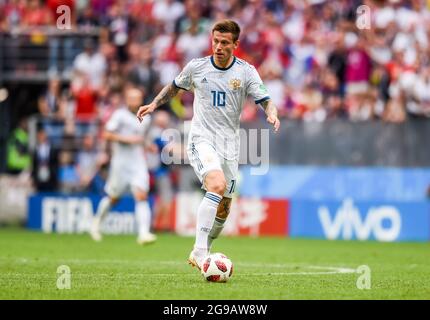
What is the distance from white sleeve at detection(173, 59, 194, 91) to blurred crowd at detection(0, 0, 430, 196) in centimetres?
1043

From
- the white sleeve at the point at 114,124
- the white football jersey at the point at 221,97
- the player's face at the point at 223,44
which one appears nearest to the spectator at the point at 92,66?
the white sleeve at the point at 114,124

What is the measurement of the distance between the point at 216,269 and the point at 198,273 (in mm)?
1366

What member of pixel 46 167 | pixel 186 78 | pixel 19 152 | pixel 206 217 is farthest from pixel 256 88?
pixel 19 152

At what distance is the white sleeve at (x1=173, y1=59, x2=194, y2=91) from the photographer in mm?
11781

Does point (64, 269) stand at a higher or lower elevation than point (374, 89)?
lower

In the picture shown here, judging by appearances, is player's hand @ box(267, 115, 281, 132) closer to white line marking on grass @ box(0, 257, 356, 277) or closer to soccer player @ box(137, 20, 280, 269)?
soccer player @ box(137, 20, 280, 269)

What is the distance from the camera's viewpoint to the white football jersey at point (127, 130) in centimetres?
1927

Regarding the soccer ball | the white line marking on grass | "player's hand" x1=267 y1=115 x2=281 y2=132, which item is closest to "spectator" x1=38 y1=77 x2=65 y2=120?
the white line marking on grass

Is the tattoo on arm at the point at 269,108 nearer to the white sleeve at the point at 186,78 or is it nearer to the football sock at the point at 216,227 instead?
the white sleeve at the point at 186,78

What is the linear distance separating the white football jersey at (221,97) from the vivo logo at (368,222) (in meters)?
10.2
